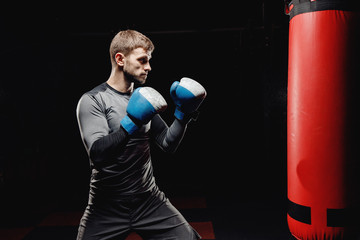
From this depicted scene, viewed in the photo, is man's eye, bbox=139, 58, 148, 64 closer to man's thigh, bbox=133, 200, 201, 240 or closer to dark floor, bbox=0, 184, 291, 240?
man's thigh, bbox=133, 200, 201, 240

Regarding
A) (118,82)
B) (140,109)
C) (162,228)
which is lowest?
(162,228)

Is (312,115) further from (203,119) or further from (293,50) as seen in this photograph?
(203,119)

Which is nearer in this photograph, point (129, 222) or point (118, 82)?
point (129, 222)

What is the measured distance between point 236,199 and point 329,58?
3.15 m

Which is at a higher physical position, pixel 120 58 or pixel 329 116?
pixel 120 58

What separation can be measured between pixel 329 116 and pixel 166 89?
4441mm

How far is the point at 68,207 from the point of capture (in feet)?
12.8

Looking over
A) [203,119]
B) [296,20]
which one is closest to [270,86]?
[203,119]

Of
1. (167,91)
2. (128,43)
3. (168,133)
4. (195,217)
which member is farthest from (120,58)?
(167,91)

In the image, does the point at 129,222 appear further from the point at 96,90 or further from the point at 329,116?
the point at 329,116

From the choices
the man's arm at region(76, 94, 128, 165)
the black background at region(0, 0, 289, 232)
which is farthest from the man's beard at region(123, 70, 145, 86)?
the black background at region(0, 0, 289, 232)

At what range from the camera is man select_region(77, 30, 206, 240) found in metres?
1.31

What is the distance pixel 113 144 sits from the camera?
1.22 metres

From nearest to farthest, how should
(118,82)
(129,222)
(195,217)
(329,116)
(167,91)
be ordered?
(329,116) → (129,222) → (118,82) → (195,217) → (167,91)
